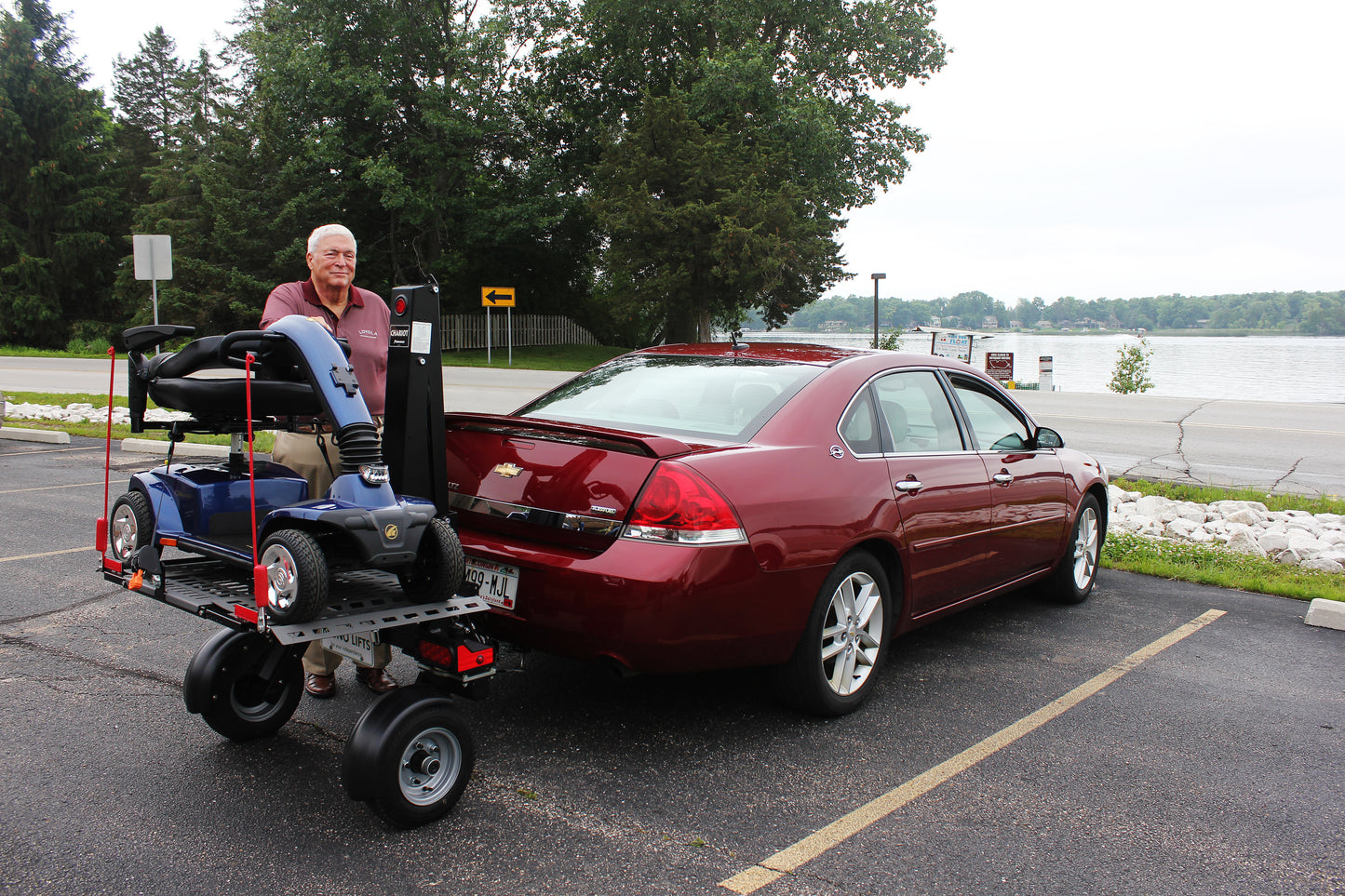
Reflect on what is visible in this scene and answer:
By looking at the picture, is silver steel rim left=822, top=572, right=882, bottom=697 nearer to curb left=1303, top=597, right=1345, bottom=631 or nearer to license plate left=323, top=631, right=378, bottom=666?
license plate left=323, top=631, right=378, bottom=666

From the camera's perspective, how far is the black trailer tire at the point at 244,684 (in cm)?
341

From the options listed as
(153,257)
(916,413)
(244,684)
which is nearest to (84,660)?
(244,684)

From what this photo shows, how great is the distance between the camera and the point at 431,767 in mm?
3000

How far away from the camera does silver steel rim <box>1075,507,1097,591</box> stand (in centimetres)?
581

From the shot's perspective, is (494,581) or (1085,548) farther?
(1085,548)

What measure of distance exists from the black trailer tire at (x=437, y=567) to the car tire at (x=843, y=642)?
1.41m

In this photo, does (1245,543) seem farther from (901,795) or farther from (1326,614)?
(901,795)

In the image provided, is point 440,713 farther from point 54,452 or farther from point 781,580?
point 54,452

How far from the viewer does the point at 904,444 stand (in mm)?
4344

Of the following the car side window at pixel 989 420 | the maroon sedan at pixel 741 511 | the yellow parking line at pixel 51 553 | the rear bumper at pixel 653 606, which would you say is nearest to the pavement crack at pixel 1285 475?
the car side window at pixel 989 420

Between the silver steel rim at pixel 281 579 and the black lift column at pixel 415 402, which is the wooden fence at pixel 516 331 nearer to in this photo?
the black lift column at pixel 415 402

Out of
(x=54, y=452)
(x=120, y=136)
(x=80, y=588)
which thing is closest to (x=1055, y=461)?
(x=80, y=588)

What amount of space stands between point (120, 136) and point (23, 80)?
38.3ft

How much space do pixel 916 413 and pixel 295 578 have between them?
2.97m
